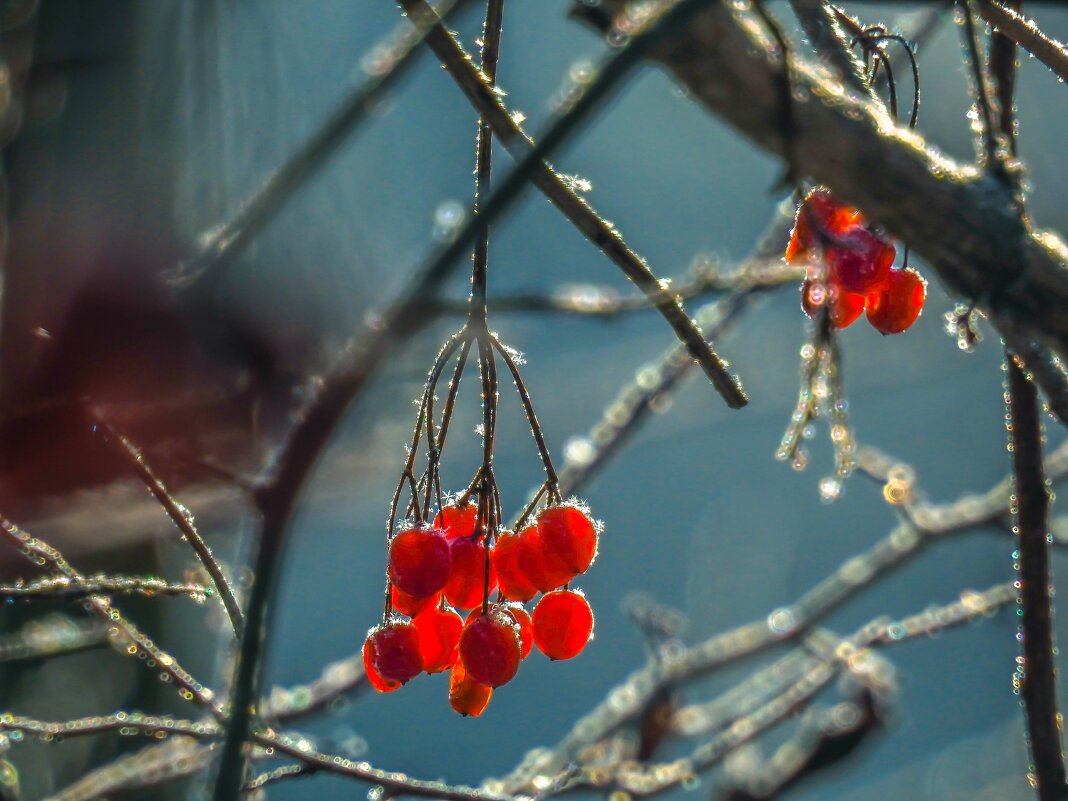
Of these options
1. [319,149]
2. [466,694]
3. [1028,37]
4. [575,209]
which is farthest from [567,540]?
[1028,37]

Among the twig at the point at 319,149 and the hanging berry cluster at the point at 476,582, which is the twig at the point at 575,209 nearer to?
the twig at the point at 319,149

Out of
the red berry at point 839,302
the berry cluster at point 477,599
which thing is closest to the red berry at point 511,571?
the berry cluster at point 477,599

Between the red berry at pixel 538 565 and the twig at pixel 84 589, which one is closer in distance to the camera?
the twig at pixel 84 589

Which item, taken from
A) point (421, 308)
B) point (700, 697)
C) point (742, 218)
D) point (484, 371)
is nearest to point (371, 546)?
point (700, 697)

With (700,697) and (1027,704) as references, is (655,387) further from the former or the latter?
(700,697)

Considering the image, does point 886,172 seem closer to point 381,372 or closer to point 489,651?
point 381,372
